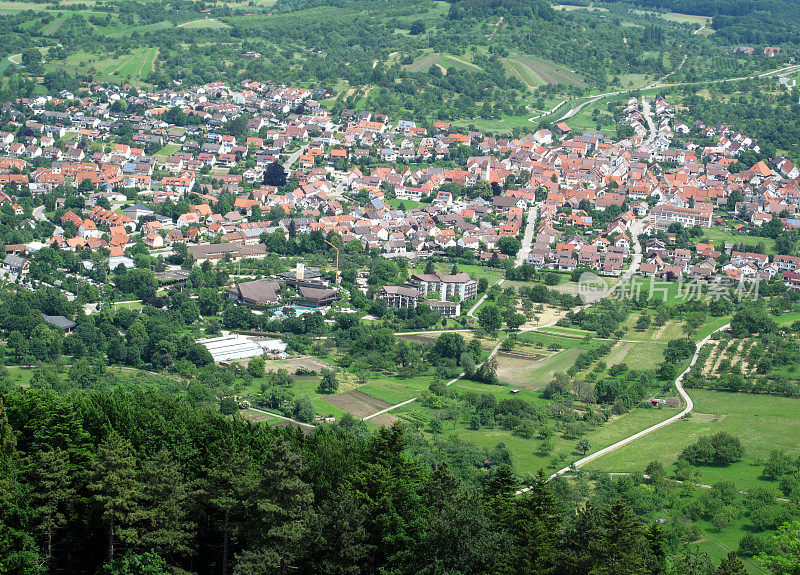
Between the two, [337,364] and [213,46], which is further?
[213,46]

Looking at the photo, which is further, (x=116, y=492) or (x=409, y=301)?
(x=409, y=301)

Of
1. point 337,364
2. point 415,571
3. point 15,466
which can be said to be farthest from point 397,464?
point 337,364

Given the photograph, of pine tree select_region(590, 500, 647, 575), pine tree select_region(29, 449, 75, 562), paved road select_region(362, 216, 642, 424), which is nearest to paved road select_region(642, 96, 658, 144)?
paved road select_region(362, 216, 642, 424)

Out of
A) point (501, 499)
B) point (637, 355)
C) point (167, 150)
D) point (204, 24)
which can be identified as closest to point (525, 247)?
point (637, 355)

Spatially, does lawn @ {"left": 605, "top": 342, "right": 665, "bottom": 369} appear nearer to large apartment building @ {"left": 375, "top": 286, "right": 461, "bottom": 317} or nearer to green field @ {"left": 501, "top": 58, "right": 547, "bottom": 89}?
large apartment building @ {"left": 375, "top": 286, "right": 461, "bottom": 317}

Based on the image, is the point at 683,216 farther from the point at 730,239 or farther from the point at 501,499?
the point at 501,499

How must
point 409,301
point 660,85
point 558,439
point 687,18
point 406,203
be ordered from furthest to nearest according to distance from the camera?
point 687,18, point 660,85, point 406,203, point 409,301, point 558,439

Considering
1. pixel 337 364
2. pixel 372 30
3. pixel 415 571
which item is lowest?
pixel 337 364

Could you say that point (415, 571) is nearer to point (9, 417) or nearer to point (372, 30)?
point (9, 417)
